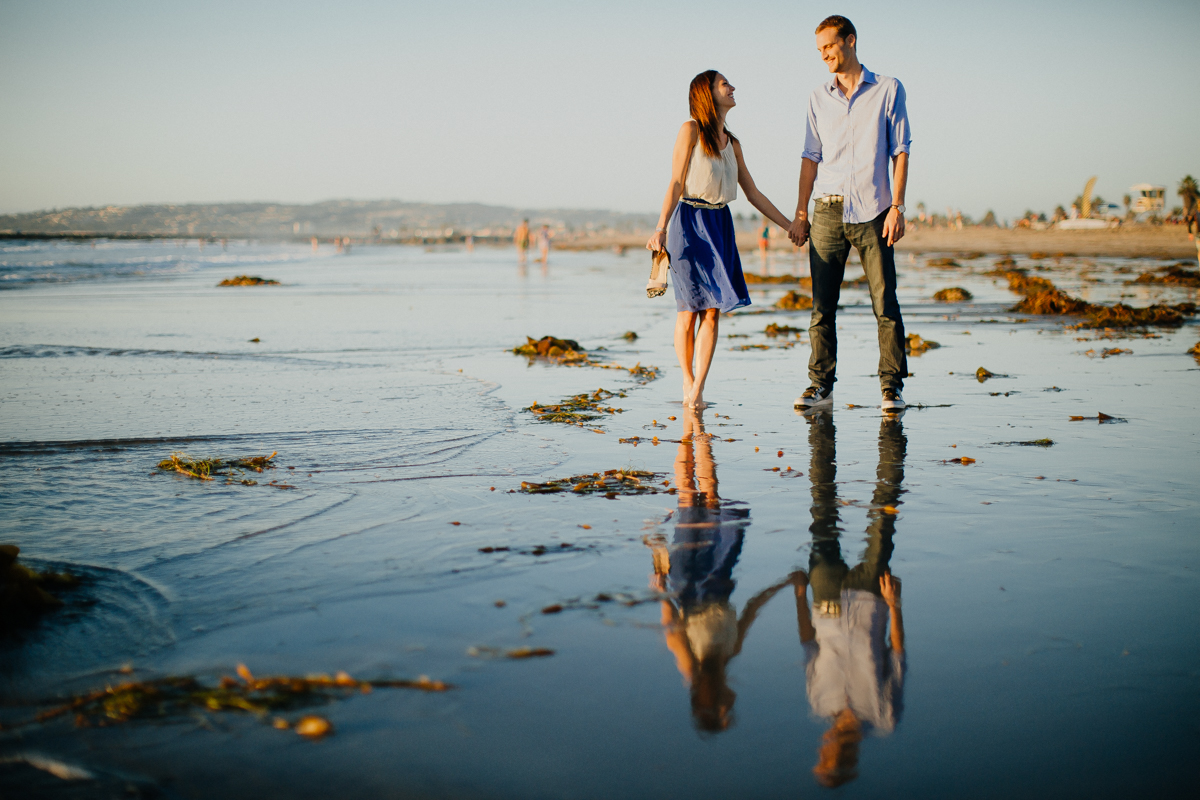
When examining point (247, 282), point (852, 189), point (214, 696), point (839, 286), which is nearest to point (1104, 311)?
point (839, 286)

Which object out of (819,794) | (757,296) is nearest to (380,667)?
(819,794)

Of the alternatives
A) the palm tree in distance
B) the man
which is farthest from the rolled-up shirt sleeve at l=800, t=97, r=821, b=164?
the palm tree in distance

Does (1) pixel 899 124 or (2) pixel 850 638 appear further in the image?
(1) pixel 899 124

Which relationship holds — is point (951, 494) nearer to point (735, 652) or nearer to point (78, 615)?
point (735, 652)

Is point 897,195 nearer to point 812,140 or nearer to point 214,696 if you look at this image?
point 812,140

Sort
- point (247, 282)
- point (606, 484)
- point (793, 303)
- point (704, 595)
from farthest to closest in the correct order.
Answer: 1. point (247, 282)
2. point (793, 303)
3. point (606, 484)
4. point (704, 595)

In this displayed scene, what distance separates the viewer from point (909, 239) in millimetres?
68625

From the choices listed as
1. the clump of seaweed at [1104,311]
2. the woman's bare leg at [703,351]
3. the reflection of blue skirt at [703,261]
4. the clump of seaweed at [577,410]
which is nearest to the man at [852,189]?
the reflection of blue skirt at [703,261]

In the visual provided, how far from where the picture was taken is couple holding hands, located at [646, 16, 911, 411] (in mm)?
5082

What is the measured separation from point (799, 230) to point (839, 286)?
0.46m

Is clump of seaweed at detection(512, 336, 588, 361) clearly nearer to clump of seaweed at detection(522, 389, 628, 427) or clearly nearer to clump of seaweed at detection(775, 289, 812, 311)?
clump of seaweed at detection(522, 389, 628, 427)

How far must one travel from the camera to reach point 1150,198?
99.8 m

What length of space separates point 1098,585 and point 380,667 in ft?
6.26

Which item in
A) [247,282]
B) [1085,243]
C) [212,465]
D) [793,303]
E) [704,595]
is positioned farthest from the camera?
[1085,243]
